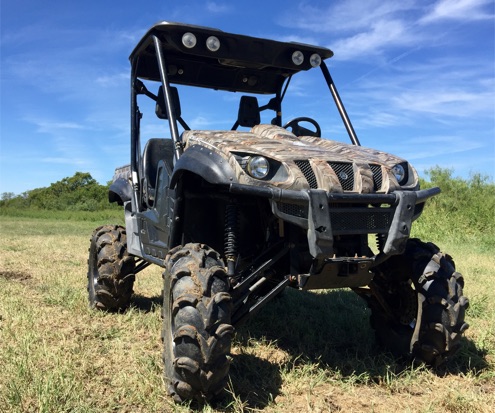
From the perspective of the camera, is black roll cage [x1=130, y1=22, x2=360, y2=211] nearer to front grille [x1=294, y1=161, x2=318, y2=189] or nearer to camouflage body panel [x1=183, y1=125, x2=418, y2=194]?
camouflage body panel [x1=183, y1=125, x2=418, y2=194]

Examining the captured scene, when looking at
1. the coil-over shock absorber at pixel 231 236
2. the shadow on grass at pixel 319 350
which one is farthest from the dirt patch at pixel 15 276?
the coil-over shock absorber at pixel 231 236

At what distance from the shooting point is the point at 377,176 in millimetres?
3434

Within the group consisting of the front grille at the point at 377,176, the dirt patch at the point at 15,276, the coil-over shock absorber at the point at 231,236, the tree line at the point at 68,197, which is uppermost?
the tree line at the point at 68,197

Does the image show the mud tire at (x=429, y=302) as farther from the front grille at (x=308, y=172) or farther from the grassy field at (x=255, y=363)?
the front grille at (x=308, y=172)

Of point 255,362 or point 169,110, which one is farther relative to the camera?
point 169,110

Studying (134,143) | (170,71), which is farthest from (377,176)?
(134,143)

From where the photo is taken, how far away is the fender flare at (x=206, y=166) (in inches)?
123

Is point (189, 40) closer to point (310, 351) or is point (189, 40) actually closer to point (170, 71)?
point (170, 71)

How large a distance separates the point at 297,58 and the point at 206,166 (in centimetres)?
193

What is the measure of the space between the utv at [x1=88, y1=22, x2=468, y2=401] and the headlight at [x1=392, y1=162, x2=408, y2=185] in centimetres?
1

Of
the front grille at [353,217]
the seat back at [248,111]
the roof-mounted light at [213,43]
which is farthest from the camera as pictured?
the seat back at [248,111]

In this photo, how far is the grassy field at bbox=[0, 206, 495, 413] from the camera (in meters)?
→ 3.12

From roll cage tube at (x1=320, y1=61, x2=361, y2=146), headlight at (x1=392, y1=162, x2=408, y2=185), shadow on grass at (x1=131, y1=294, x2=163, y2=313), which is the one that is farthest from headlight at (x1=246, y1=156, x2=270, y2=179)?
shadow on grass at (x1=131, y1=294, x2=163, y2=313)

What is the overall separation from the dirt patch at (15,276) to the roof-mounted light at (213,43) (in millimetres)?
4744
